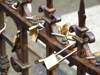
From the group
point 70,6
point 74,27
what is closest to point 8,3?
point 74,27

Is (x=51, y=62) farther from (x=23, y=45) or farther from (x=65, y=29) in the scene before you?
(x=23, y=45)

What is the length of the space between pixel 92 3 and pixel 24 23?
17.4 feet

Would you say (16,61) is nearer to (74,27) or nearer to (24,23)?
(24,23)

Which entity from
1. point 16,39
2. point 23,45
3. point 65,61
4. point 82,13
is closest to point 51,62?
point 82,13

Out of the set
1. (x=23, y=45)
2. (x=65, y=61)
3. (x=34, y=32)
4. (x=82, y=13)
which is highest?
(x=82, y=13)

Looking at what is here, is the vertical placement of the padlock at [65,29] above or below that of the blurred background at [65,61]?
above

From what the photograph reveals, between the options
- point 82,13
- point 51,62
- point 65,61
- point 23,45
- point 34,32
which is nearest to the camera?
point 82,13

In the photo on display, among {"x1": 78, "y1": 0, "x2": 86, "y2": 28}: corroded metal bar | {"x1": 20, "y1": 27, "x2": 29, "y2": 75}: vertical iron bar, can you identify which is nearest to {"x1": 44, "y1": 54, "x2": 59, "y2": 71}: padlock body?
{"x1": 78, "y1": 0, "x2": 86, "y2": 28}: corroded metal bar

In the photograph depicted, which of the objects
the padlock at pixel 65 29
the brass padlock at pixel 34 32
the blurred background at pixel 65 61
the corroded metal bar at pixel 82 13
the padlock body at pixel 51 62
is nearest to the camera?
the corroded metal bar at pixel 82 13

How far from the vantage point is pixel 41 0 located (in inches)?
285

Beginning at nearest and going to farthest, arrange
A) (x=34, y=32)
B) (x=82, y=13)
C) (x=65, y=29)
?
(x=82, y=13)
(x=65, y=29)
(x=34, y=32)

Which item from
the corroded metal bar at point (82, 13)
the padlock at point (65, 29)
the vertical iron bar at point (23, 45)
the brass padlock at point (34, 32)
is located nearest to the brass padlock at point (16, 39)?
the vertical iron bar at point (23, 45)

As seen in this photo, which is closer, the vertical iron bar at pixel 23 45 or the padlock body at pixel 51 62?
the padlock body at pixel 51 62

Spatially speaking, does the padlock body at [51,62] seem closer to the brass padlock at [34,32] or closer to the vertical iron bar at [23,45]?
the brass padlock at [34,32]
